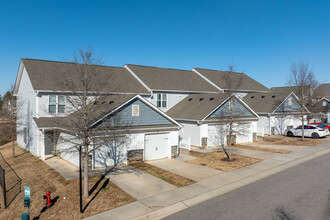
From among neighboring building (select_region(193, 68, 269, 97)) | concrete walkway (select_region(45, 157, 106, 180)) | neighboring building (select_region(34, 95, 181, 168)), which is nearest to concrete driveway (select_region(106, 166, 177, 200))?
concrete walkway (select_region(45, 157, 106, 180))

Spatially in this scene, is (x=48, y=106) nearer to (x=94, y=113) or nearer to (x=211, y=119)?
(x=94, y=113)

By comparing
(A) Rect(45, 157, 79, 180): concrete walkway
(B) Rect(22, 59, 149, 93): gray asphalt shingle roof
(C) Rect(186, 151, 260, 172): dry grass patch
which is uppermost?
(B) Rect(22, 59, 149, 93): gray asphalt shingle roof

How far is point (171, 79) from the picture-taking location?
3097 centimetres

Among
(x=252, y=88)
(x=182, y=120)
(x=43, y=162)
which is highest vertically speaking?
(x=252, y=88)

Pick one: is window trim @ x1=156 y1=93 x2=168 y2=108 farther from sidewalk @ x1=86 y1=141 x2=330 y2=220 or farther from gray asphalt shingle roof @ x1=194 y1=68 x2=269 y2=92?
sidewalk @ x1=86 y1=141 x2=330 y2=220

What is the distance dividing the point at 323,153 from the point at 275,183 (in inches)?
430

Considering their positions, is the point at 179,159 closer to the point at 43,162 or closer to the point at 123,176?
the point at 123,176

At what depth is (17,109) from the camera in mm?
23453

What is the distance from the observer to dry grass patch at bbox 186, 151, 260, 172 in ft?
52.5

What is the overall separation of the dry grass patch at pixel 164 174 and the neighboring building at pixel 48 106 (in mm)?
1289

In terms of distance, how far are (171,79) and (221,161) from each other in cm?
1606

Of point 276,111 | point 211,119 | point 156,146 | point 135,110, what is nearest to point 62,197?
point 135,110

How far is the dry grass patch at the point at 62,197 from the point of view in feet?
31.2

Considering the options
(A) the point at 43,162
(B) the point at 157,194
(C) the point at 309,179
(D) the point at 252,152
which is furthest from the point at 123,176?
(D) the point at 252,152
